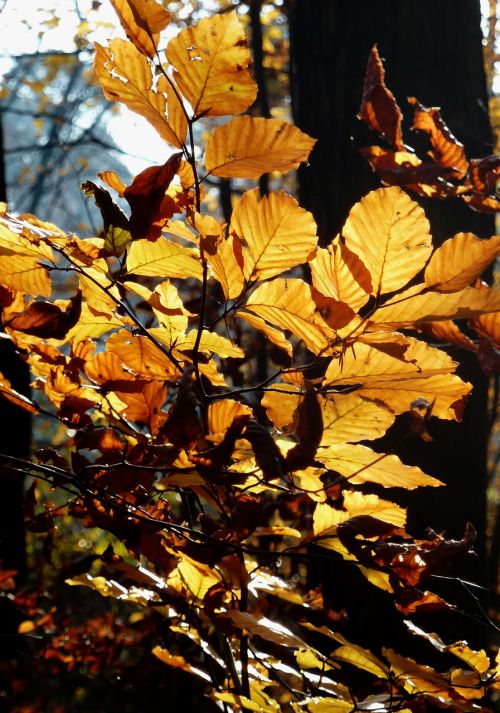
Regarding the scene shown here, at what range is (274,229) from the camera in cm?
60

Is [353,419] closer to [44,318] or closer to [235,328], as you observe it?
[235,328]

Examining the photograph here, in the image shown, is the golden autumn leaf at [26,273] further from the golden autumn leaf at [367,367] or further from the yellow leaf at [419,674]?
the yellow leaf at [419,674]

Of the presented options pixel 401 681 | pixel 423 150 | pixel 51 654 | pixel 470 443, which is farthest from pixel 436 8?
pixel 51 654

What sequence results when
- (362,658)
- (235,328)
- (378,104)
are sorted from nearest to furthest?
(235,328) → (362,658) → (378,104)

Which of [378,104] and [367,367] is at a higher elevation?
[378,104]

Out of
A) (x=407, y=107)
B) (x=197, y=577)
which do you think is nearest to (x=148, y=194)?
(x=197, y=577)

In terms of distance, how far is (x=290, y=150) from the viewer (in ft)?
1.88

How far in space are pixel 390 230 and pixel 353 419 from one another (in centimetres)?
20

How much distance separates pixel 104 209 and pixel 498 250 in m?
0.34

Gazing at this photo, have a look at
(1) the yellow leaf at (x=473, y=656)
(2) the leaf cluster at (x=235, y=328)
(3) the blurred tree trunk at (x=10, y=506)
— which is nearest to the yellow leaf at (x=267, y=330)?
(2) the leaf cluster at (x=235, y=328)

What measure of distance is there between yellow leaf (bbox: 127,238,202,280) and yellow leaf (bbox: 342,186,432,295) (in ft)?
0.50

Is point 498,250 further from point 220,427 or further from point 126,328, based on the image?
point 126,328

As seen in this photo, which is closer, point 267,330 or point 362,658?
point 267,330

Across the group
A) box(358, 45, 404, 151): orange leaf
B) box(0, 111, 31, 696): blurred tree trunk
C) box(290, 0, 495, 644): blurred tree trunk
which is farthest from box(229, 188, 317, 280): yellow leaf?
box(0, 111, 31, 696): blurred tree trunk
